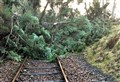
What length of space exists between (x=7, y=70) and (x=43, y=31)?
8.74 m

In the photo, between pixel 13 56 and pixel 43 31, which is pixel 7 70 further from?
pixel 43 31

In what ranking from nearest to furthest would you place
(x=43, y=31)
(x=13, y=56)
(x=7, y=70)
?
(x=7, y=70) < (x=13, y=56) < (x=43, y=31)

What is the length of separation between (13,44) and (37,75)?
541cm

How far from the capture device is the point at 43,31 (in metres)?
19.5

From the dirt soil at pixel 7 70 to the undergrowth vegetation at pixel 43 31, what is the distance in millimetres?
900

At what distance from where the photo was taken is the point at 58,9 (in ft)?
84.8

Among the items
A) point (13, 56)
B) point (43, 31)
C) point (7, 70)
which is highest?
point (43, 31)

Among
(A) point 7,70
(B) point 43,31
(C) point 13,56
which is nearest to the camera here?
(A) point 7,70

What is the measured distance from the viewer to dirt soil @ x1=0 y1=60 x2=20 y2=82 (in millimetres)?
9384

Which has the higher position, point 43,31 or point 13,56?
point 43,31

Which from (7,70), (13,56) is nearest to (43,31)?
(13,56)

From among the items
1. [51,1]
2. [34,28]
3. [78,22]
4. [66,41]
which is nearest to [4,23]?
[34,28]

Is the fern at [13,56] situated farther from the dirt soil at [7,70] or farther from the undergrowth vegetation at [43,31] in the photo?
the dirt soil at [7,70]

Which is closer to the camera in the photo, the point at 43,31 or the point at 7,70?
the point at 7,70
